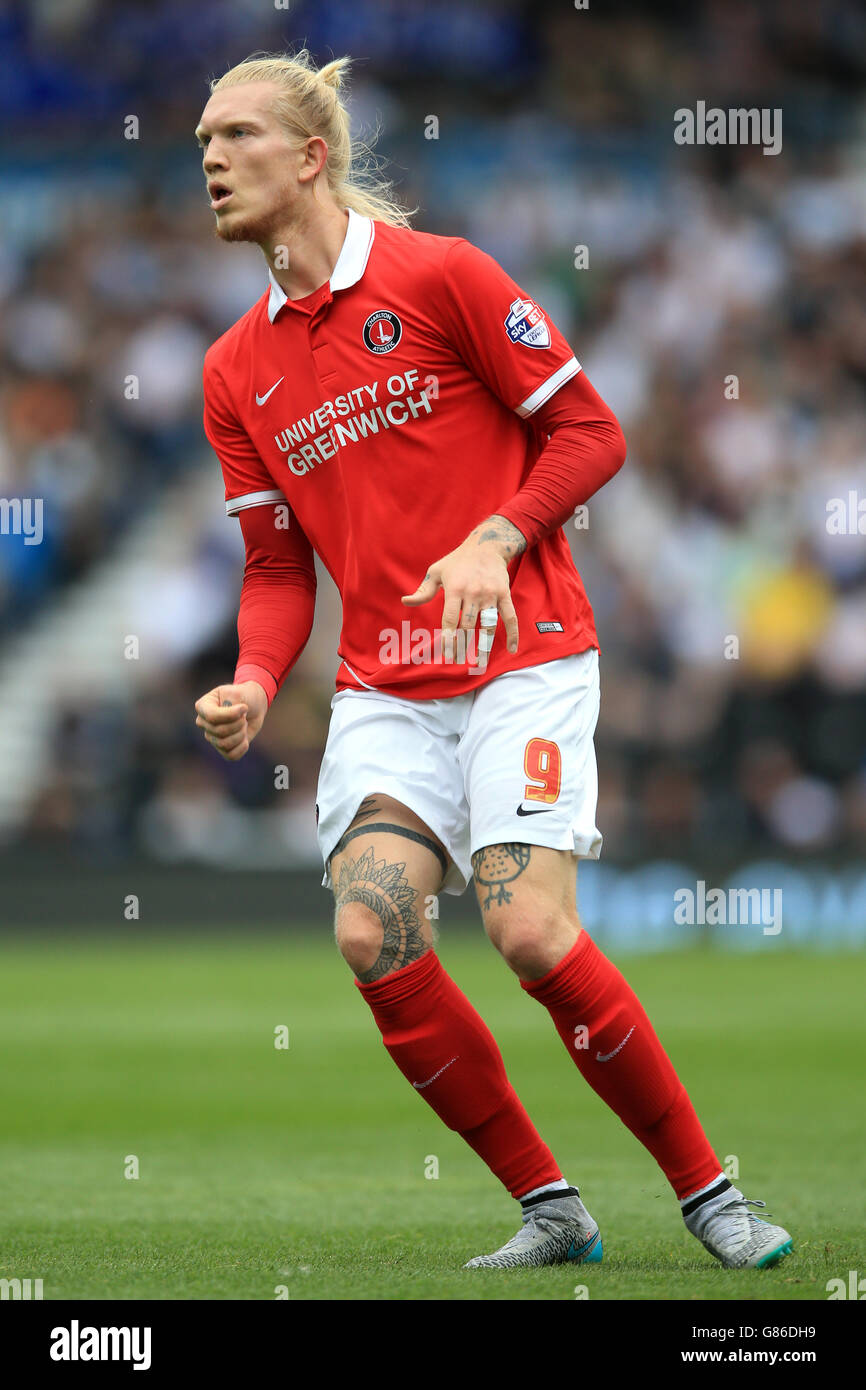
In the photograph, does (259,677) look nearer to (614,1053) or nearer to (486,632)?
(486,632)

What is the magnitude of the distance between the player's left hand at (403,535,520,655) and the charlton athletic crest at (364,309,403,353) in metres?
0.63

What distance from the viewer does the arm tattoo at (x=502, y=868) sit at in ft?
12.9

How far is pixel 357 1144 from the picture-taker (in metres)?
6.36

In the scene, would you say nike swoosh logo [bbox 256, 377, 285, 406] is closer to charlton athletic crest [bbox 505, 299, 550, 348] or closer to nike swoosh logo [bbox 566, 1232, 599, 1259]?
charlton athletic crest [bbox 505, 299, 550, 348]

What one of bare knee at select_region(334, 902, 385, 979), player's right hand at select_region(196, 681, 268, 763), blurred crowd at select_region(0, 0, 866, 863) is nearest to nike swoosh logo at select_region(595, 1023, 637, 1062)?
bare knee at select_region(334, 902, 385, 979)

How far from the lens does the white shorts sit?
398 cm

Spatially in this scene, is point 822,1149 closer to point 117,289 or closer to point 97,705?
point 97,705

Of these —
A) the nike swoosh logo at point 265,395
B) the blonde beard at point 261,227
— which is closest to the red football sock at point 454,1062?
the nike swoosh logo at point 265,395

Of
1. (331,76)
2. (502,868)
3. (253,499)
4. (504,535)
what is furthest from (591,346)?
(502,868)

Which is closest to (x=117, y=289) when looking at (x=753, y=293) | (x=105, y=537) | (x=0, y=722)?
(x=105, y=537)

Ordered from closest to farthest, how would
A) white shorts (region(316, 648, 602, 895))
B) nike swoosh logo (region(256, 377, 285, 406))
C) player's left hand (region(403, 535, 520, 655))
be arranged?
player's left hand (region(403, 535, 520, 655))
white shorts (region(316, 648, 602, 895))
nike swoosh logo (region(256, 377, 285, 406))

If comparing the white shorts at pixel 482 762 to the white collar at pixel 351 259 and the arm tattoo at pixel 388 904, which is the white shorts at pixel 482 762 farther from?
the white collar at pixel 351 259

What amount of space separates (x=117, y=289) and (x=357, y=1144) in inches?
370

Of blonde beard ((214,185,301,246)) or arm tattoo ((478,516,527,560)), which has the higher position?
blonde beard ((214,185,301,246))
